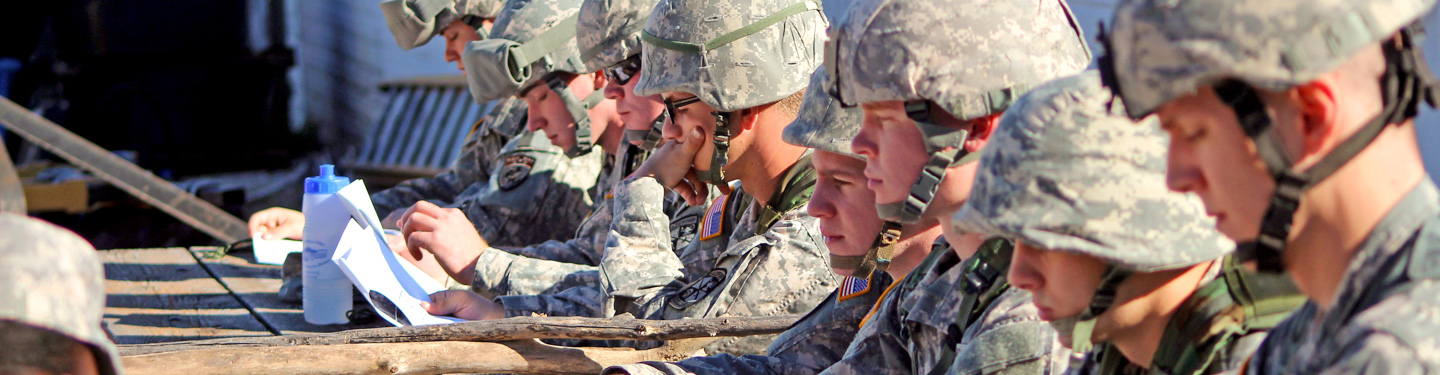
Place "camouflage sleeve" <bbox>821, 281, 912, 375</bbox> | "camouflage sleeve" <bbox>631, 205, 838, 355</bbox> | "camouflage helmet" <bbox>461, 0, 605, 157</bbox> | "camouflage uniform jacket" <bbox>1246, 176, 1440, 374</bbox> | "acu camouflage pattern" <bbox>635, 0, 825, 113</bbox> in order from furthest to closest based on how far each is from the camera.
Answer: "camouflage helmet" <bbox>461, 0, 605, 157</bbox>, "acu camouflage pattern" <bbox>635, 0, 825, 113</bbox>, "camouflage sleeve" <bbox>631, 205, 838, 355</bbox>, "camouflage sleeve" <bbox>821, 281, 912, 375</bbox>, "camouflage uniform jacket" <bbox>1246, 176, 1440, 374</bbox>

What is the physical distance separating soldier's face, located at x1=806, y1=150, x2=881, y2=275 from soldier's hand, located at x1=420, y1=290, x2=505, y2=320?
3.67ft

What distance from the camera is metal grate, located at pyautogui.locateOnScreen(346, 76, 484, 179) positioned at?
8352mm

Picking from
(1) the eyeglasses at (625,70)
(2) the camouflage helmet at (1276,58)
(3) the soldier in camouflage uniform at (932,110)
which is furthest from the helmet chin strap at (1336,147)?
(1) the eyeglasses at (625,70)

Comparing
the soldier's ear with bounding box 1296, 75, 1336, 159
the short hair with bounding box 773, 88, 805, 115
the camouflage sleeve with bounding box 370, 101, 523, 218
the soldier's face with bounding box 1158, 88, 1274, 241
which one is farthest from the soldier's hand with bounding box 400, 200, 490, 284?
the soldier's ear with bounding box 1296, 75, 1336, 159

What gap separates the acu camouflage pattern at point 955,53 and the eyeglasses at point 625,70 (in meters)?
1.37

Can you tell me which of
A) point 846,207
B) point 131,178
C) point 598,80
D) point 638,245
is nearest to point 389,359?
point 638,245

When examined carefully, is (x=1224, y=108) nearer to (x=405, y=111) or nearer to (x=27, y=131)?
(x=27, y=131)

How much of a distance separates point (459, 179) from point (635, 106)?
1.76 meters

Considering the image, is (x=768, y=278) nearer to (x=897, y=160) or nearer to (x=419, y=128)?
(x=897, y=160)

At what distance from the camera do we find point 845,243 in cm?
223

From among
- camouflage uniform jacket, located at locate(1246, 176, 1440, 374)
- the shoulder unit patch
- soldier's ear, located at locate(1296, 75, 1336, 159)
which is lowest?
the shoulder unit patch

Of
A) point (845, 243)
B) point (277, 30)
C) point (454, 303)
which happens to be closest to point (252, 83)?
point (277, 30)

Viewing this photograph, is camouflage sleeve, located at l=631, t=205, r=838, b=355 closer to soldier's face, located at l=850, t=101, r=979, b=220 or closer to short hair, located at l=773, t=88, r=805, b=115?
short hair, located at l=773, t=88, r=805, b=115

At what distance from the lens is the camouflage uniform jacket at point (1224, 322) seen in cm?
144
